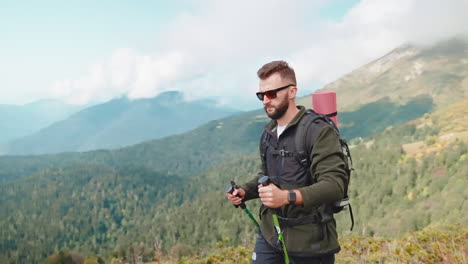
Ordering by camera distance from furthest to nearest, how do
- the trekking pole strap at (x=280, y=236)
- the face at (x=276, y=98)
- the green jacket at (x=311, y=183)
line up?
the face at (x=276, y=98) < the trekking pole strap at (x=280, y=236) < the green jacket at (x=311, y=183)

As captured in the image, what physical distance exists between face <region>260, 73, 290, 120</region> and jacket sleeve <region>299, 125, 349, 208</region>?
1.77ft

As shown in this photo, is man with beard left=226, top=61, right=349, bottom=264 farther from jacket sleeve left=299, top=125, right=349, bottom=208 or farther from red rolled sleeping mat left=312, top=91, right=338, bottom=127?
red rolled sleeping mat left=312, top=91, right=338, bottom=127

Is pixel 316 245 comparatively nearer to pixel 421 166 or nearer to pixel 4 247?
pixel 421 166

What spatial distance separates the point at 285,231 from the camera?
4.34 meters

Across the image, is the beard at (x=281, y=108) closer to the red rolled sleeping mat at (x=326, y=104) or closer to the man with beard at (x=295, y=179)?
the man with beard at (x=295, y=179)

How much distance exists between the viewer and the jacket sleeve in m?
3.72

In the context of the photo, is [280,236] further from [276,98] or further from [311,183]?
[276,98]

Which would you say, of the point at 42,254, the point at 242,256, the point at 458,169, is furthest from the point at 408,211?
the point at 42,254

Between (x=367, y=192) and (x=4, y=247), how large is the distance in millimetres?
169977

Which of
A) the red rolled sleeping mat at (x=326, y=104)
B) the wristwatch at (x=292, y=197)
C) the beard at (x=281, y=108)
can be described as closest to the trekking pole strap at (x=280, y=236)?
the wristwatch at (x=292, y=197)

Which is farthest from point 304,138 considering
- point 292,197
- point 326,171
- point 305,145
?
point 292,197

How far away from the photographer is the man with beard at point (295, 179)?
376 centimetres

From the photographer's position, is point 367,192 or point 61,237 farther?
point 61,237

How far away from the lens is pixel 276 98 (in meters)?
4.46
